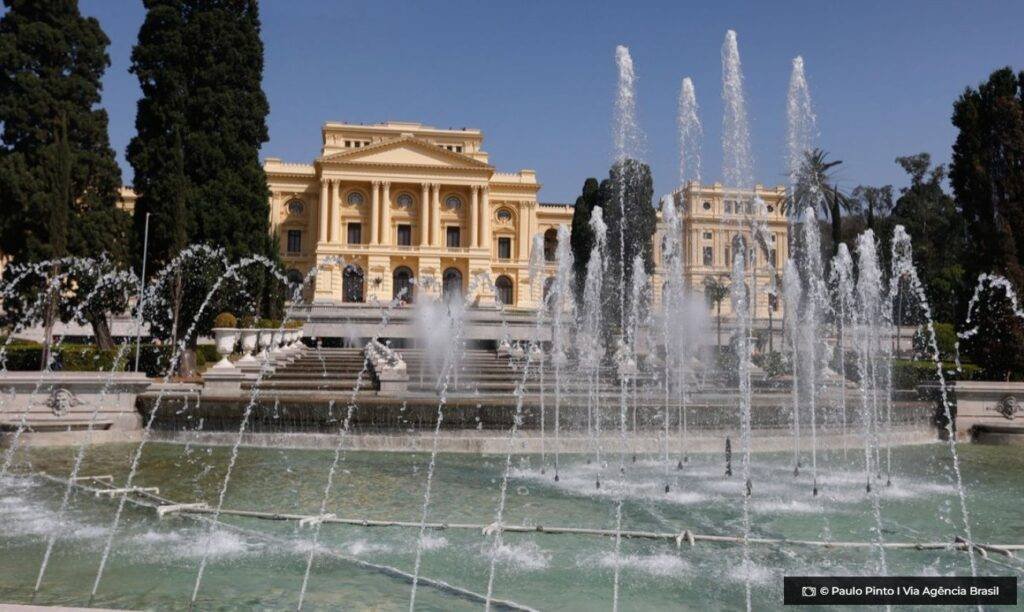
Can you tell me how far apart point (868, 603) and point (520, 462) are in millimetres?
7967

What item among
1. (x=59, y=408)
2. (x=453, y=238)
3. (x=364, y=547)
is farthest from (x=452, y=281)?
(x=364, y=547)

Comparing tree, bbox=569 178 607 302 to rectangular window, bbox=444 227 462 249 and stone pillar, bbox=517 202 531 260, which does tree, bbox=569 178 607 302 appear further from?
rectangular window, bbox=444 227 462 249

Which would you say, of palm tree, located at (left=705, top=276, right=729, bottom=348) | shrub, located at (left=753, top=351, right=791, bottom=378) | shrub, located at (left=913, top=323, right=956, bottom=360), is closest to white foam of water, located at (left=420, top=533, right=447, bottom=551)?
shrub, located at (left=753, top=351, right=791, bottom=378)

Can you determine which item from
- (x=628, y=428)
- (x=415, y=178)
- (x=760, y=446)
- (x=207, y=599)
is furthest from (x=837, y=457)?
(x=415, y=178)

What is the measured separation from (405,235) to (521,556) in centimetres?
5187

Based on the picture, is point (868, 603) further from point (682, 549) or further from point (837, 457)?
point (837, 457)

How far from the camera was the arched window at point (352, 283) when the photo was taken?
181ft

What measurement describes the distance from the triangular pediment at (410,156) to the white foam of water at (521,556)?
164ft

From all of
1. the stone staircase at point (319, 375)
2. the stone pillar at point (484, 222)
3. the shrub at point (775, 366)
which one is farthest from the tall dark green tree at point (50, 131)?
the stone pillar at point (484, 222)

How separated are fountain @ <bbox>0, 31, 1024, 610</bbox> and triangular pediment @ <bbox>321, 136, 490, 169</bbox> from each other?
113ft

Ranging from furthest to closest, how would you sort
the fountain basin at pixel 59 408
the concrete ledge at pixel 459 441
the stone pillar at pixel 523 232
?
the stone pillar at pixel 523 232
the concrete ledge at pixel 459 441
the fountain basin at pixel 59 408

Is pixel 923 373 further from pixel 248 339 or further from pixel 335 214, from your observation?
pixel 335 214

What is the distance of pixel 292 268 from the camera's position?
185 ft

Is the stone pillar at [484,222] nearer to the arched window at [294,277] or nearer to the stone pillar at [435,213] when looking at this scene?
the stone pillar at [435,213]
